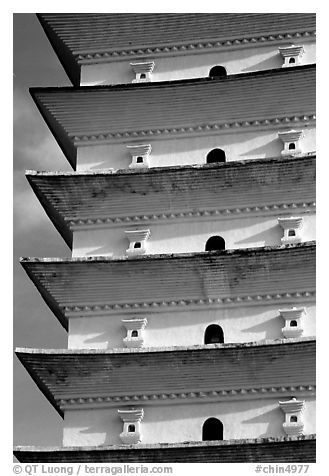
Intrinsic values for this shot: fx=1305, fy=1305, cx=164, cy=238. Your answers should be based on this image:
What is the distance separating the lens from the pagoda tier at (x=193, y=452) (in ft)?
52.3

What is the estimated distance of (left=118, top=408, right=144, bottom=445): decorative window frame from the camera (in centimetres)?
1702

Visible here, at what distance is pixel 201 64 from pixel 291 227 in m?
3.15

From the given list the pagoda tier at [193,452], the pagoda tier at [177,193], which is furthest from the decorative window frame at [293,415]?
the pagoda tier at [177,193]

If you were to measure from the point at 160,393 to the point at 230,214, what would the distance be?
9.45 ft

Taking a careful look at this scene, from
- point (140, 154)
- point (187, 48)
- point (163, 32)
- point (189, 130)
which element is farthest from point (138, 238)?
point (163, 32)

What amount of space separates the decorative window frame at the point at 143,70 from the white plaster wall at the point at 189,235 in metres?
2.49

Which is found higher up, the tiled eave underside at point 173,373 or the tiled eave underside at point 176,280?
the tiled eave underside at point 176,280

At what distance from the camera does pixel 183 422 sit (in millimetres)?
17047

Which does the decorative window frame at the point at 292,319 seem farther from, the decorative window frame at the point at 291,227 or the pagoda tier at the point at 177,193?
the pagoda tier at the point at 177,193

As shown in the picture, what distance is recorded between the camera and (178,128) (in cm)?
1906

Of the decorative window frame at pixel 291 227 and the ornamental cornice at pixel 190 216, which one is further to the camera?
the ornamental cornice at pixel 190 216

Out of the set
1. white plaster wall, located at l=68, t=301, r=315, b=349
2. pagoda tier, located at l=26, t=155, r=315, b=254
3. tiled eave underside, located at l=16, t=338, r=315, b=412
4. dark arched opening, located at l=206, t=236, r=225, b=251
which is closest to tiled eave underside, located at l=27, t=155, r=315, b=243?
pagoda tier, located at l=26, t=155, r=315, b=254

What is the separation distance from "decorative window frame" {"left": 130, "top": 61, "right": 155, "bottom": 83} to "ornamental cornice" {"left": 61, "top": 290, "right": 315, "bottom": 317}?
375 cm
